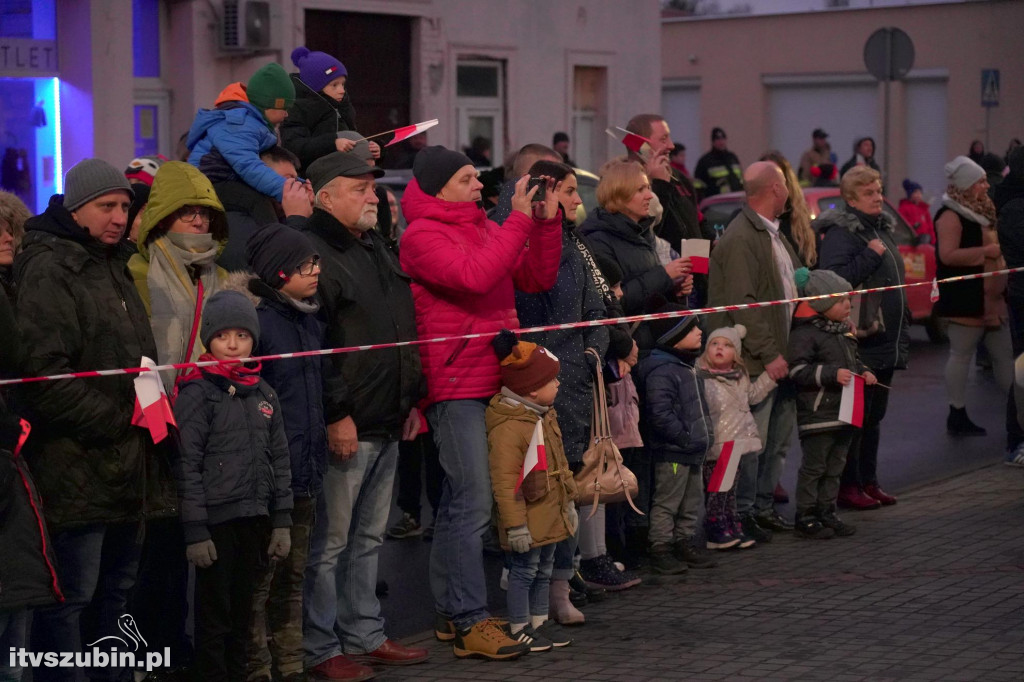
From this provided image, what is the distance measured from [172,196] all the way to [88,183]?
508 millimetres

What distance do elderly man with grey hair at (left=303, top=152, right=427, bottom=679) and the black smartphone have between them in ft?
2.17

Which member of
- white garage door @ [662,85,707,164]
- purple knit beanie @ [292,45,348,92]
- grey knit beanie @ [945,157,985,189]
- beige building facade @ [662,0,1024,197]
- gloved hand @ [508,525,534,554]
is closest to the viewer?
gloved hand @ [508,525,534,554]

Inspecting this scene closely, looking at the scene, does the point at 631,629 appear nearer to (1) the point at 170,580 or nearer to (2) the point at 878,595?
(2) the point at 878,595

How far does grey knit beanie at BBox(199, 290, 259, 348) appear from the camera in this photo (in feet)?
20.8

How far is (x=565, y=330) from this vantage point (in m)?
7.84

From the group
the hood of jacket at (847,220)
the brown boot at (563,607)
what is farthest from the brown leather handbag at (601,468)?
the hood of jacket at (847,220)

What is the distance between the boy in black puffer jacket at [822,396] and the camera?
9648 millimetres

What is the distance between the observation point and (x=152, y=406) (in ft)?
20.1

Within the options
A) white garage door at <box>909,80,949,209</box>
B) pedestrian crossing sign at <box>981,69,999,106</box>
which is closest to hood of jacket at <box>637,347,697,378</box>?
pedestrian crossing sign at <box>981,69,999,106</box>

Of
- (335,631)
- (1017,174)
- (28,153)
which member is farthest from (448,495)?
(28,153)

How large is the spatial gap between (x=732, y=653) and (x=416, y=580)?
215 centimetres

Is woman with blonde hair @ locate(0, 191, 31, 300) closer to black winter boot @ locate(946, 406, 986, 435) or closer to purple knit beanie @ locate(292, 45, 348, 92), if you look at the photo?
purple knit beanie @ locate(292, 45, 348, 92)

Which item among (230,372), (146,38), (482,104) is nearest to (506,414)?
(230,372)

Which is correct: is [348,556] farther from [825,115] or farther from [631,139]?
[825,115]
